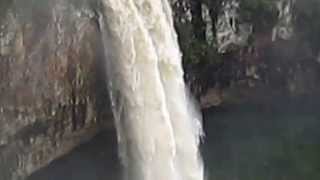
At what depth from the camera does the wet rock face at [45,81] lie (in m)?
7.47

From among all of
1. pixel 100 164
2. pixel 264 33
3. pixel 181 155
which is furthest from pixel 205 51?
pixel 181 155

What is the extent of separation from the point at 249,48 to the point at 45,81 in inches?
126

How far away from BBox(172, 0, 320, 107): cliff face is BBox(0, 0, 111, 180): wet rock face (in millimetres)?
1519

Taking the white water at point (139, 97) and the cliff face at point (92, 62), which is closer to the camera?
the white water at point (139, 97)

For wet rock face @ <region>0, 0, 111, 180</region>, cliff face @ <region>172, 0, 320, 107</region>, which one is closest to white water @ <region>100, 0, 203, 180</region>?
wet rock face @ <region>0, 0, 111, 180</region>

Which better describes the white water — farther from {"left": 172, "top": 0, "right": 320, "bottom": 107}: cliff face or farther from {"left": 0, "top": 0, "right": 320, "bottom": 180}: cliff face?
{"left": 172, "top": 0, "right": 320, "bottom": 107}: cliff face

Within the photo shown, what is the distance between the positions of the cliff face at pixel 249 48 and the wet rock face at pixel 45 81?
152cm

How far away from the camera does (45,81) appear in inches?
314

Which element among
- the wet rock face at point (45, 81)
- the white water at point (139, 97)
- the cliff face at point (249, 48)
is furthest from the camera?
the cliff face at point (249, 48)

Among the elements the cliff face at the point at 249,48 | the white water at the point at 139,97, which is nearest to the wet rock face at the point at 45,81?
the white water at the point at 139,97

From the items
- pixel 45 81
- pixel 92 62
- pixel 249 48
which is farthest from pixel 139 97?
pixel 249 48

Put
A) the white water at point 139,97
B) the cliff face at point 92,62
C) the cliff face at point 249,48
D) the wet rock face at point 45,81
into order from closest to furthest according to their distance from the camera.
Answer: the white water at point 139,97, the wet rock face at point 45,81, the cliff face at point 92,62, the cliff face at point 249,48

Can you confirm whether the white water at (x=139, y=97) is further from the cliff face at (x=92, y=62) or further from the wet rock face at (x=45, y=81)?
the wet rock face at (x=45, y=81)

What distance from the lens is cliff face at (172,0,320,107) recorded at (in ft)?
32.1
